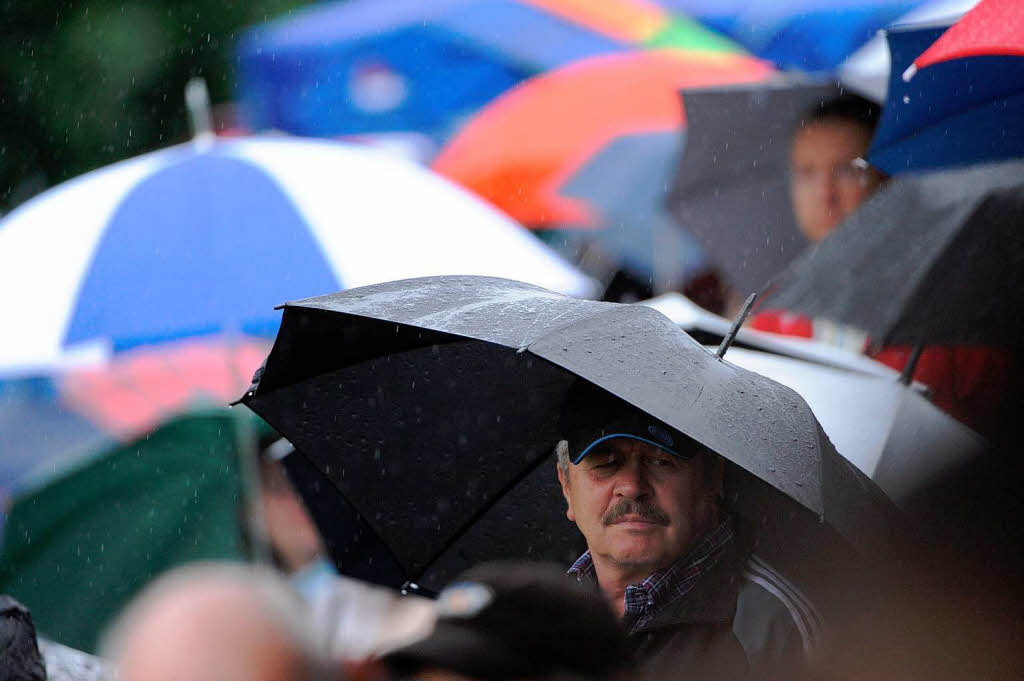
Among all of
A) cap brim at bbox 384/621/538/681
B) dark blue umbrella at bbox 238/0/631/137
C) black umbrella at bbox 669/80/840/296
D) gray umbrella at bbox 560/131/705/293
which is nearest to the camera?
cap brim at bbox 384/621/538/681

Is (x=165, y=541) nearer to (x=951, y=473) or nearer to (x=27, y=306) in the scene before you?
(x=27, y=306)

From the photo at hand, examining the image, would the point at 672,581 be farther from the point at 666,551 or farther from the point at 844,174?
the point at 844,174

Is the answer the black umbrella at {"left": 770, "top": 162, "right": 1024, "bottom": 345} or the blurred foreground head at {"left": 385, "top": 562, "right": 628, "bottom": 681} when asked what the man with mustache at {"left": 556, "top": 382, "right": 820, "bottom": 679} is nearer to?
the black umbrella at {"left": 770, "top": 162, "right": 1024, "bottom": 345}

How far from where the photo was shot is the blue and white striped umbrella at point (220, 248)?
4.56m

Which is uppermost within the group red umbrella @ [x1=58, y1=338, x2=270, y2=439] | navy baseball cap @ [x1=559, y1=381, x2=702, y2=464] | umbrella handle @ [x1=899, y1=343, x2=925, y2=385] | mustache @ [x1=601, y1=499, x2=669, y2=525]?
umbrella handle @ [x1=899, y1=343, x2=925, y2=385]

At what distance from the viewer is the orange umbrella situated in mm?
6656

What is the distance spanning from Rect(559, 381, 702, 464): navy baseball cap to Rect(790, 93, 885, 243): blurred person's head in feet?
6.56

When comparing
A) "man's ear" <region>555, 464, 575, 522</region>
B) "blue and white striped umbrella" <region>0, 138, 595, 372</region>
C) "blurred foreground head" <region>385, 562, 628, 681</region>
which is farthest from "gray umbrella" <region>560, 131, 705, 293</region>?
"blurred foreground head" <region>385, 562, 628, 681</region>

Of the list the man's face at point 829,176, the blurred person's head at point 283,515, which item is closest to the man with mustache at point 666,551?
the blurred person's head at point 283,515

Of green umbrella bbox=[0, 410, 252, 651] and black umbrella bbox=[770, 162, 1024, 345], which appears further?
green umbrella bbox=[0, 410, 252, 651]

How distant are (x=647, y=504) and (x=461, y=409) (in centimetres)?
54

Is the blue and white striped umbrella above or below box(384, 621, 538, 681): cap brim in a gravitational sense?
above

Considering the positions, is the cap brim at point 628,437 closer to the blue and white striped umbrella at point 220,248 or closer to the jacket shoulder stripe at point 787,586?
the jacket shoulder stripe at point 787,586

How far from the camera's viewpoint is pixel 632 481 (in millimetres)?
3363
